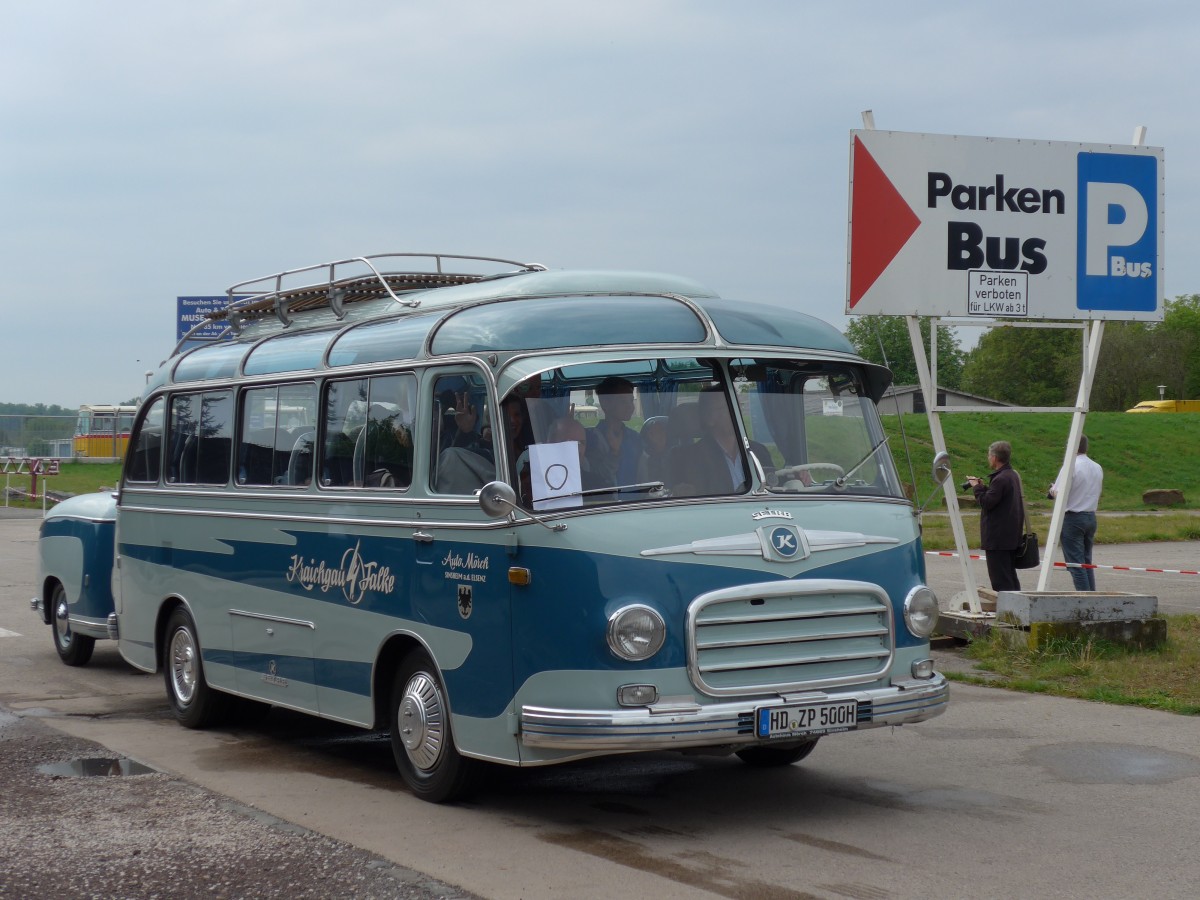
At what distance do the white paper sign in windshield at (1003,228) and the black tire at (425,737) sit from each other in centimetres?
700

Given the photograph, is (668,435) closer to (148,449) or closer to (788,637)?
(788,637)

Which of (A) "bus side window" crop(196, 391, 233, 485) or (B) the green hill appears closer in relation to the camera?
(A) "bus side window" crop(196, 391, 233, 485)

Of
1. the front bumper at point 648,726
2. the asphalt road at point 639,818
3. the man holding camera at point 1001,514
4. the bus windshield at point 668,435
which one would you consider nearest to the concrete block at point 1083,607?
the man holding camera at point 1001,514

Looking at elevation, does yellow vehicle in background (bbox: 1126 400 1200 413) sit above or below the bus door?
above

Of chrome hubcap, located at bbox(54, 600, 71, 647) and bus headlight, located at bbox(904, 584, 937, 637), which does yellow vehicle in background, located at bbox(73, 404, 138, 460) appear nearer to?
chrome hubcap, located at bbox(54, 600, 71, 647)

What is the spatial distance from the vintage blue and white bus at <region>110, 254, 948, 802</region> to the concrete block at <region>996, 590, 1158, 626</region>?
4667 millimetres

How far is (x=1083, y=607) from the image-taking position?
41.6ft

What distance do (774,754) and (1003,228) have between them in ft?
23.2

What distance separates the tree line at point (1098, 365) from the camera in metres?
111

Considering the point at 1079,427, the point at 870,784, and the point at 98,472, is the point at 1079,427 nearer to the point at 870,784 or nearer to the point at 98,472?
the point at 870,784

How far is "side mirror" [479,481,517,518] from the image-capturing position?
7055 millimetres

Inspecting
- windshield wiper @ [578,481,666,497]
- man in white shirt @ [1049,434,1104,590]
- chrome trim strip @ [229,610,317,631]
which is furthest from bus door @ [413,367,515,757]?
man in white shirt @ [1049,434,1104,590]

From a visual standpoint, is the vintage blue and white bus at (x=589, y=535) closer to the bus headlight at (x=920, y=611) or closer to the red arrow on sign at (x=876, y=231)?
the bus headlight at (x=920, y=611)

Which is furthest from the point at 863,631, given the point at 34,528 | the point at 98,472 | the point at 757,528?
the point at 98,472
